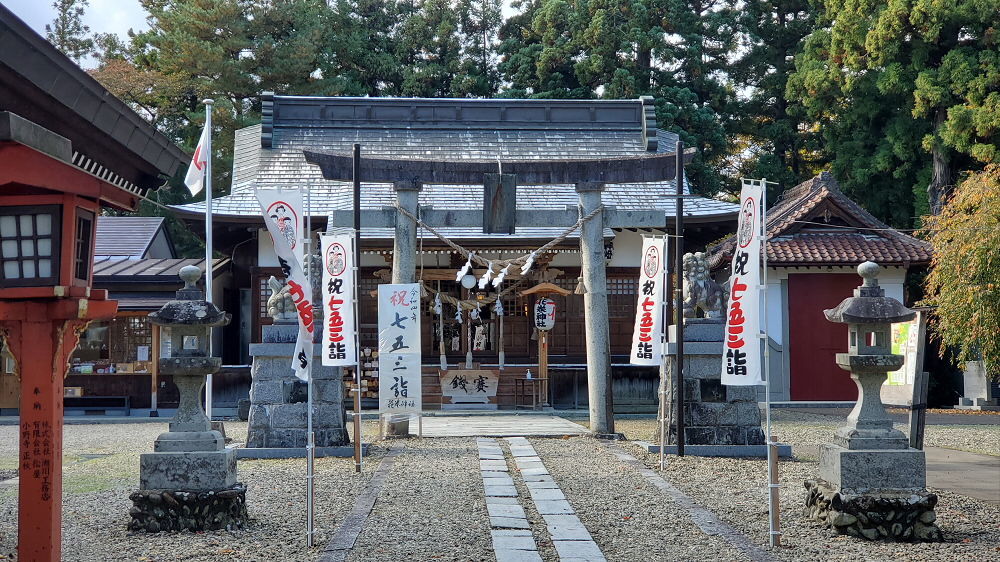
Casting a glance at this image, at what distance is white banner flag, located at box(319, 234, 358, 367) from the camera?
11.2 metres

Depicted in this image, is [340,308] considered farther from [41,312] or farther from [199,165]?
[199,165]

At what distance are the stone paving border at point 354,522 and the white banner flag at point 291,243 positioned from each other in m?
1.43

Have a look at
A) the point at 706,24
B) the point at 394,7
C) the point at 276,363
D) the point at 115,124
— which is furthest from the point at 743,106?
the point at 115,124

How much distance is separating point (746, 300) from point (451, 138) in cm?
1623

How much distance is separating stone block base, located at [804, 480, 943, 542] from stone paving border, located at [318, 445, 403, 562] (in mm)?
3847

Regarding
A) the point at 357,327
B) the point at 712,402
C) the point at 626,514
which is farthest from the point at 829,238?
the point at 626,514

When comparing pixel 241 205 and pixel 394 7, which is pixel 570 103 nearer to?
pixel 241 205

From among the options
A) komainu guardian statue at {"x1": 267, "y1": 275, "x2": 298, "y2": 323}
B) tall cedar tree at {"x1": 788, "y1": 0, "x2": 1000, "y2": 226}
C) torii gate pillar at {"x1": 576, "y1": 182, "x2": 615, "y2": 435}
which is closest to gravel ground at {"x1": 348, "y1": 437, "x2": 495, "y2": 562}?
komainu guardian statue at {"x1": 267, "y1": 275, "x2": 298, "y2": 323}

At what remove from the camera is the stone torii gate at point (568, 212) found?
48.4 feet

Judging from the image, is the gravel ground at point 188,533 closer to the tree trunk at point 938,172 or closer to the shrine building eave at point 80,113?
the shrine building eave at point 80,113

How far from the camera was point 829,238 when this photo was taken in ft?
73.1

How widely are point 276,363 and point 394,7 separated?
76.0 feet

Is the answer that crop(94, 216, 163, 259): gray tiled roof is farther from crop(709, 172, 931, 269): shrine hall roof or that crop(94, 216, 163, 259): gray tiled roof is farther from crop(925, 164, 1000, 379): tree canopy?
crop(925, 164, 1000, 379): tree canopy

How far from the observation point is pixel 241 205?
68.0ft
